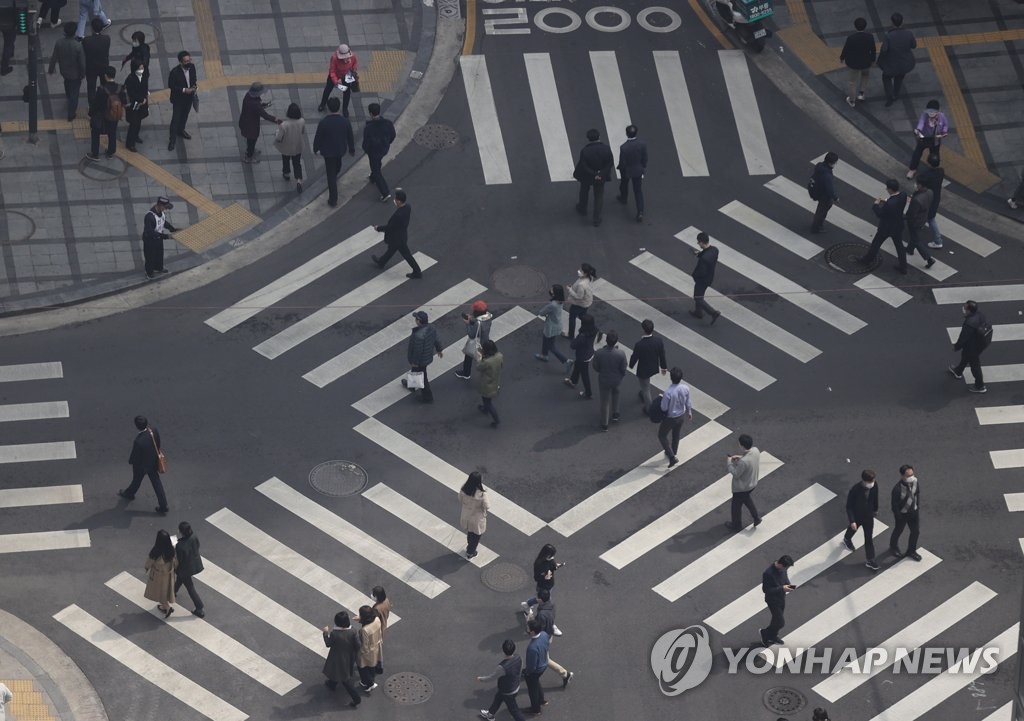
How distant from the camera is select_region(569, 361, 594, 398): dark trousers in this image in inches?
1411

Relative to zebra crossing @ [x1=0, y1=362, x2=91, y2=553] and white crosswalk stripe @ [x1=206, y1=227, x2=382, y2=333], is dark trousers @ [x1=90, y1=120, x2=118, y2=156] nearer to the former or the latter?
white crosswalk stripe @ [x1=206, y1=227, x2=382, y2=333]

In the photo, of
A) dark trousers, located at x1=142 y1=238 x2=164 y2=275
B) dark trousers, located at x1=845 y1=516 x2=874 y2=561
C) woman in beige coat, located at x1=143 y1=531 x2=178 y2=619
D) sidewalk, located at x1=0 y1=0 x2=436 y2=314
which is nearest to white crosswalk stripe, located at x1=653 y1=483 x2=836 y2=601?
dark trousers, located at x1=845 y1=516 x2=874 y2=561

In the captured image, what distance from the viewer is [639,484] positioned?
3447cm

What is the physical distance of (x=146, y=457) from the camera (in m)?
32.8

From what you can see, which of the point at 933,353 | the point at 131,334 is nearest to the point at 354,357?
the point at 131,334

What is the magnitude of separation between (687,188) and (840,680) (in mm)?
12731

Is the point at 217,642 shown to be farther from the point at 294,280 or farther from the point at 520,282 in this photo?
the point at 520,282

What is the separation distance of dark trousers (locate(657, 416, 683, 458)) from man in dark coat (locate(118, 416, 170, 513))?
330 inches

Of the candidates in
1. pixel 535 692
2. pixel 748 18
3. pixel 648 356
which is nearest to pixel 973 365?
pixel 648 356

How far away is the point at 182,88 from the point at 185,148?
137 centimetres

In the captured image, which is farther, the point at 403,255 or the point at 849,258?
the point at 849,258

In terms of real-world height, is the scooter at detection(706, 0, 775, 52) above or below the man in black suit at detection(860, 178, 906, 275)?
above

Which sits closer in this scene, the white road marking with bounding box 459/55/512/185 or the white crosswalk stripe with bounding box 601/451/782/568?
the white crosswalk stripe with bounding box 601/451/782/568

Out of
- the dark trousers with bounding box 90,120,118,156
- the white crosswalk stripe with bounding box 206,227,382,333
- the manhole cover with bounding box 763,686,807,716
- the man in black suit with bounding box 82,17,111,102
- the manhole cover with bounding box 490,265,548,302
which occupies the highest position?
the man in black suit with bounding box 82,17,111,102
